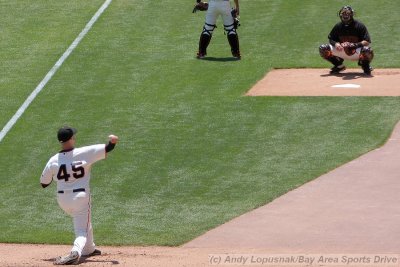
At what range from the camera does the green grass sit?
56.6 ft

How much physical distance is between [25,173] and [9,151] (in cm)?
131

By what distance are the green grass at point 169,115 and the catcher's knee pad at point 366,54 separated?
1.16 m

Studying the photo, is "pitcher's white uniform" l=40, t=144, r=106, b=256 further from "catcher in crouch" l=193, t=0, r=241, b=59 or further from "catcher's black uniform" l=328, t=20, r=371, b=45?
"catcher in crouch" l=193, t=0, r=241, b=59

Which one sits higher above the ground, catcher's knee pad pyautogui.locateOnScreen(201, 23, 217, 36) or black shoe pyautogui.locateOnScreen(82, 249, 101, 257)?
black shoe pyautogui.locateOnScreen(82, 249, 101, 257)

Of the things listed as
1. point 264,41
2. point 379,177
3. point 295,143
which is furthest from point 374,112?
point 264,41

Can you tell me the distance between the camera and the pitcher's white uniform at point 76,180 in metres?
14.3

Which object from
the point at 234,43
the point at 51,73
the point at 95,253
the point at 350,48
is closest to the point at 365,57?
the point at 350,48

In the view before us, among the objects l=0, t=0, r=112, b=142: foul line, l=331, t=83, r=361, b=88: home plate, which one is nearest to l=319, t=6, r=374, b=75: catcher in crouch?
l=331, t=83, r=361, b=88: home plate

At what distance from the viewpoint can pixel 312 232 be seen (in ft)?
50.5

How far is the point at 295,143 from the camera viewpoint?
789 inches

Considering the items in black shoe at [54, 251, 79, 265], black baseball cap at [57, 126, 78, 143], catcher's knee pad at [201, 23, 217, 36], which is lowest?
catcher's knee pad at [201, 23, 217, 36]

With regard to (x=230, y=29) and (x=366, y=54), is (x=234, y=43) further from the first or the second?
(x=366, y=54)

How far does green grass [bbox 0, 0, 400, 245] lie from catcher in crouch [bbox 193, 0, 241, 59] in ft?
1.34

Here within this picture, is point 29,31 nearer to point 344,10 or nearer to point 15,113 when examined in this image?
point 15,113
